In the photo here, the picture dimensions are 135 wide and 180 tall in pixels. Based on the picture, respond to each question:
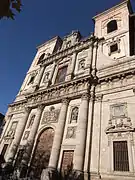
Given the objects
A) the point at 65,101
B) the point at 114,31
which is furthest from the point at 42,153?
the point at 114,31

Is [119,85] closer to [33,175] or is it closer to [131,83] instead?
[131,83]

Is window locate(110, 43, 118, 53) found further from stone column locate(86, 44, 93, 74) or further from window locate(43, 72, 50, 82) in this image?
window locate(43, 72, 50, 82)

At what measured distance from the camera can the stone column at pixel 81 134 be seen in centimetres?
1020

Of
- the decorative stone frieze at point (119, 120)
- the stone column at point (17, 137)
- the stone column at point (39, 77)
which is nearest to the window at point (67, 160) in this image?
the decorative stone frieze at point (119, 120)

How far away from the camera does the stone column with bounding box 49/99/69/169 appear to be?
1144cm

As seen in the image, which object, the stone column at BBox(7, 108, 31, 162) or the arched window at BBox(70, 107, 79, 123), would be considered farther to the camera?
the stone column at BBox(7, 108, 31, 162)

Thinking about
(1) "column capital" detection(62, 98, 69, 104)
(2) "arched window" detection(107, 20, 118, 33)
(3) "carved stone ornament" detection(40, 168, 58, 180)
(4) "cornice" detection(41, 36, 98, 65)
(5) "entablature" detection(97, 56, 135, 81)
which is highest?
(2) "arched window" detection(107, 20, 118, 33)

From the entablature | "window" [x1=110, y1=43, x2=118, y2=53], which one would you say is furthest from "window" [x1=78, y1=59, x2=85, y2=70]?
"window" [x1=110, y1=43, x2=118, y2=53]

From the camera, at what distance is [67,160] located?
37.6 ft

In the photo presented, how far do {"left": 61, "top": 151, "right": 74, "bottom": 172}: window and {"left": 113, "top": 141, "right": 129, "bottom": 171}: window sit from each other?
3294mm

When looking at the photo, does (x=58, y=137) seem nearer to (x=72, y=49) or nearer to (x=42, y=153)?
(x=42, y=153)

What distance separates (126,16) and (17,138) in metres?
18.6

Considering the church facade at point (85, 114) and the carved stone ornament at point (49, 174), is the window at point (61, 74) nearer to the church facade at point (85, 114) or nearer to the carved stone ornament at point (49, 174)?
the church facade at point (85, 114)

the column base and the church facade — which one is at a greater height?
the church facade
